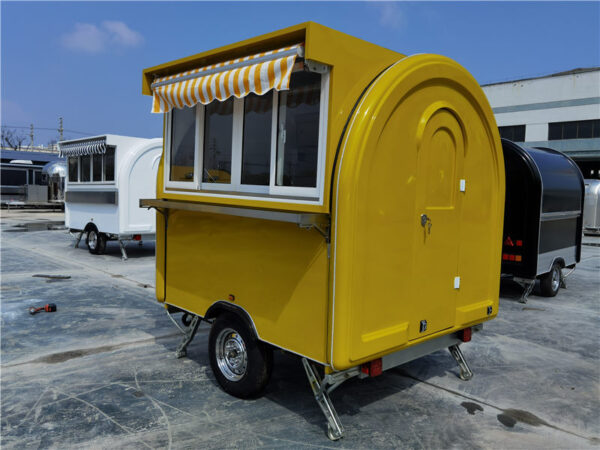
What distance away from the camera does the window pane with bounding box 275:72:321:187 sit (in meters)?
3.50

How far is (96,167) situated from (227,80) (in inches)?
410

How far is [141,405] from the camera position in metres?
4.21

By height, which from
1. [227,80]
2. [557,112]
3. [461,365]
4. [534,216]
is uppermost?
[557,112]

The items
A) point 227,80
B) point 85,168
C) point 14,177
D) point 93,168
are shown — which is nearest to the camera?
point 227,80

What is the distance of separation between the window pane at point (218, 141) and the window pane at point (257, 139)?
234mm

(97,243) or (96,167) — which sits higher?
(96,167)

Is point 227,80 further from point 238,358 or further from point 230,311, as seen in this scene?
point 238,358

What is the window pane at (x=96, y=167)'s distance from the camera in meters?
12.9

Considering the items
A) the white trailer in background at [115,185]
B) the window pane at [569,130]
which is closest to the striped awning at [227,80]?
the white trailer in background at [115,185]

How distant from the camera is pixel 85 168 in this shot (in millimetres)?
13562

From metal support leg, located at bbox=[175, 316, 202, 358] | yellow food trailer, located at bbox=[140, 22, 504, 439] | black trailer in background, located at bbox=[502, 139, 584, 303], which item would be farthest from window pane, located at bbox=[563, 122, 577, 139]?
metal support leg, located at bbox=[175, 316, 202, 358]

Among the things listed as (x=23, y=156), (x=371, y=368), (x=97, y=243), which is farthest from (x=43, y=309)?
(x=23, y=156)

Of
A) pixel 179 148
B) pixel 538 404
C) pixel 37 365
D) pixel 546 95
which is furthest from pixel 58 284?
pixel 546 95

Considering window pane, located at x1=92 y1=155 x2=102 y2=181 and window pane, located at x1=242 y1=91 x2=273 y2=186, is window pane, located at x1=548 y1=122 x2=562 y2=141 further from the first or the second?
window pane, located at x1=242 y1=91 x2=273 y2=186
